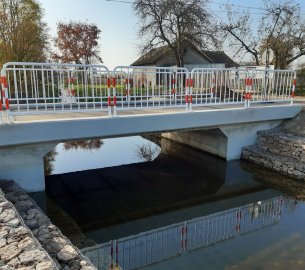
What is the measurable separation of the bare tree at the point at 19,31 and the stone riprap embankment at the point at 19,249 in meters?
15.9

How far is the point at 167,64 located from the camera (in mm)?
28875

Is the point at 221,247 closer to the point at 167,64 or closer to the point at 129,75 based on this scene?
the point at 129,75

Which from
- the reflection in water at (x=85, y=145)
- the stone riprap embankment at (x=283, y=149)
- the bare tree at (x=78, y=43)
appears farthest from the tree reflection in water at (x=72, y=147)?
the bare tree at (x=78, y=43)

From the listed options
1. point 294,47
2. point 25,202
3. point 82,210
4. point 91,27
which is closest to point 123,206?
point 82,210

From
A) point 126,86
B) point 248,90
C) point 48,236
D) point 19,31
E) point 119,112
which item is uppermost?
point 19,31

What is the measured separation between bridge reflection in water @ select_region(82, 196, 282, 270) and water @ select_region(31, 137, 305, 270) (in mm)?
15

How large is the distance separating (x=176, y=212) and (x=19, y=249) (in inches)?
138

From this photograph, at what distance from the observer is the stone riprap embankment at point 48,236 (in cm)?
339

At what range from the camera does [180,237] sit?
5047mm

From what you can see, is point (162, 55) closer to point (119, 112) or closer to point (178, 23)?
point (178, 23)

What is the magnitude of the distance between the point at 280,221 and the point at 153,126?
3318 mm

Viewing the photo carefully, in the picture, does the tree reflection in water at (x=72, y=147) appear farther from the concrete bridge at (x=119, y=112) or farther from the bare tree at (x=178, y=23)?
the bare tree at (x=178, y=23)

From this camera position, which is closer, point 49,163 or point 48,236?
point 48,236

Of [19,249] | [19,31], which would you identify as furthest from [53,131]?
[19,31]
